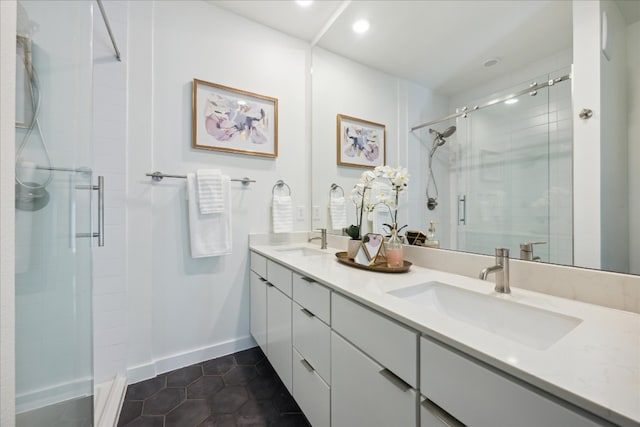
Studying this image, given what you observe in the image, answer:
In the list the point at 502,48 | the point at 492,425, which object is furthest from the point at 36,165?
the point at 502,48

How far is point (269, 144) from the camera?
197cm

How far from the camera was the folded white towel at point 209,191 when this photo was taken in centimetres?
163

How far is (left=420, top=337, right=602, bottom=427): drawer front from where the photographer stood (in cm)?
41

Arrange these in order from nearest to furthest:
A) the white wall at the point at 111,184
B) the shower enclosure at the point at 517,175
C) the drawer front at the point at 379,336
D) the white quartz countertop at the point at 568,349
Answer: the white quartz countertop at the point at 568,349 → the drawer front at the point at 379,336 → the shower enclosure at the point at 517,175 → the white wall at the point at 111,184

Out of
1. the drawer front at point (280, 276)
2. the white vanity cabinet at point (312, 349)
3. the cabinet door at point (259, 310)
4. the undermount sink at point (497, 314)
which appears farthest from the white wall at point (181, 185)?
the undermount sink at point (497, 314)

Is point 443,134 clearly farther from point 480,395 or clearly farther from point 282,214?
point 282,214

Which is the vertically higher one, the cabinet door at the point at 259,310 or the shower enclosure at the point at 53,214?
the shower enclosure at the point at 53,214

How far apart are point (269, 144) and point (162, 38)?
939 millimetres

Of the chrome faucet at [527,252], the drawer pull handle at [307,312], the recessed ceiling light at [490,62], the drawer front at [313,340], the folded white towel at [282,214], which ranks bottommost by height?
the drawer front at [313,340]

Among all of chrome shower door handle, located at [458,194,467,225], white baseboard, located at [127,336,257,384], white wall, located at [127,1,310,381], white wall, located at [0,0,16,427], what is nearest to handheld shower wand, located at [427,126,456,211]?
chrome shower door handle, located at [458,194,467,225]

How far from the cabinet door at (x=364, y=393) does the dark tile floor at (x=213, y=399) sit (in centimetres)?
52

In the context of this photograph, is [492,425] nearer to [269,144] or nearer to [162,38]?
[269,144]

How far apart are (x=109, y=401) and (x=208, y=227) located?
3.39 feet

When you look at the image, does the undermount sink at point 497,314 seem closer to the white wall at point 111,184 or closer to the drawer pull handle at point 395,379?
the drawer pull handle at point 395,379
